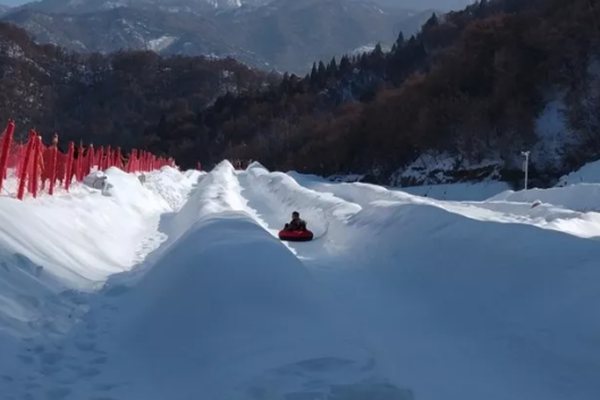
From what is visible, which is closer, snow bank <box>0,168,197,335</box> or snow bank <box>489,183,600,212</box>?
snow bank <box>0,168,197,335</box>

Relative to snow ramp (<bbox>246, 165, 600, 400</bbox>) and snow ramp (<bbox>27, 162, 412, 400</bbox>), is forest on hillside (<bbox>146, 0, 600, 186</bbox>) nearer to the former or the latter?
snow ramp (<bbox>246, 165, 600, 400</bbox>)

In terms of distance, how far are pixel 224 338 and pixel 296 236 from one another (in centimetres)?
912

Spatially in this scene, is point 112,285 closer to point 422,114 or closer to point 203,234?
point 203,234

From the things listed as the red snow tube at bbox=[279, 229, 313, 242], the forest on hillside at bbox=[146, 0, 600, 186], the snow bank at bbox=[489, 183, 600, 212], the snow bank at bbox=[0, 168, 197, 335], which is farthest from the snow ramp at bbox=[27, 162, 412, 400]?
the forest on hillside at bbox=[146, 0, 600, 186]

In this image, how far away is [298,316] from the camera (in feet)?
23.4

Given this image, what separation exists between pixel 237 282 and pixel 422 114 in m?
50.3

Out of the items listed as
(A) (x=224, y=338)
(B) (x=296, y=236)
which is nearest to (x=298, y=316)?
(A) (x=224, y=338)

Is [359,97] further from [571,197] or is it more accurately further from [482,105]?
[571,197]

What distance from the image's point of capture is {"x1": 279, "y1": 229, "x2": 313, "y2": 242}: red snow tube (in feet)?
51.2

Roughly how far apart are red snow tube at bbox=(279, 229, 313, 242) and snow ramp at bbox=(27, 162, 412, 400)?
5916 mm

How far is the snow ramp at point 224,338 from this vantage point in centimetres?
566

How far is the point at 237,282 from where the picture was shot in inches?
312

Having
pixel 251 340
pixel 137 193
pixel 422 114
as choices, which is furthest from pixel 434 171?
pixel 251 340

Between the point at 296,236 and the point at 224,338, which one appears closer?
the point at 224,338
